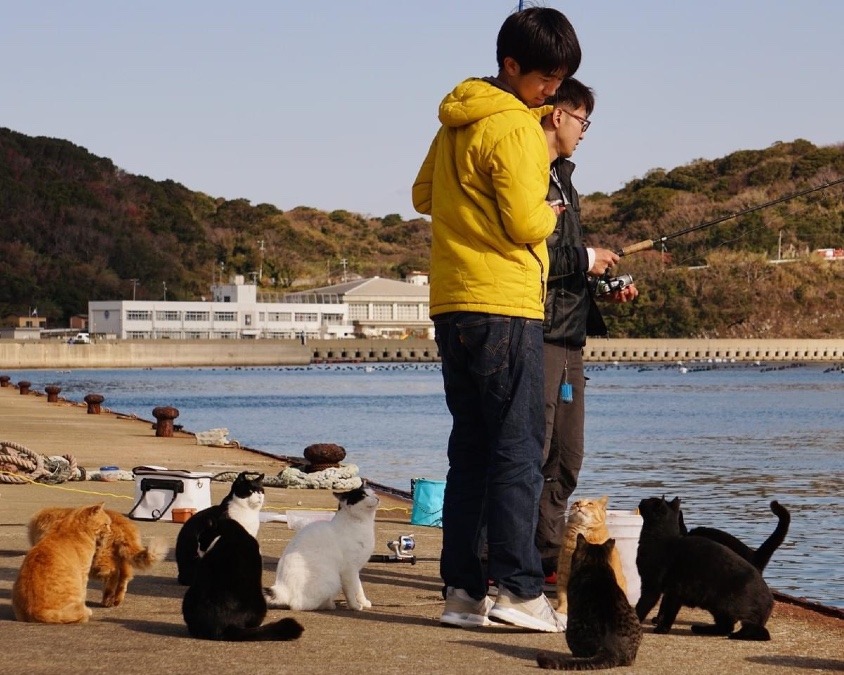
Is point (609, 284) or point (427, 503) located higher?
point (609, 284)

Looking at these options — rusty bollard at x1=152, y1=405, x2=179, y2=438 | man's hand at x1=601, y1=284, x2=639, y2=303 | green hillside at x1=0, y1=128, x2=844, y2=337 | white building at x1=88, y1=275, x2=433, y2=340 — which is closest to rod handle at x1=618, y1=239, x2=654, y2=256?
man's hand at x1=601, y1=284, x2=639, y2=303

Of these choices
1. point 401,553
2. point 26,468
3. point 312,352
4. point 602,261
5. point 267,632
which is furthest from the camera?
point 312,352

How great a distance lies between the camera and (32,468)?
404 inches

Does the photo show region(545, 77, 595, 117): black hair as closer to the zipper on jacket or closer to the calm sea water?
the zipper on jacket

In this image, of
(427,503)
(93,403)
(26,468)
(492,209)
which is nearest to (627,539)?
(492,209)

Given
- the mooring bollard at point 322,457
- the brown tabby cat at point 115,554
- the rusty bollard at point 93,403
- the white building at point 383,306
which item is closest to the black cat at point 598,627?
the brown tabby cat at point 115,554

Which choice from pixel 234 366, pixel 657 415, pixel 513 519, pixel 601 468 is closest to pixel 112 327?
pixel 234 366

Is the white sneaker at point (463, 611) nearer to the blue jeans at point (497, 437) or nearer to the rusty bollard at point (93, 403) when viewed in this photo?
the blue jeans at point (497, 437)

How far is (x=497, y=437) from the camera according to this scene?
4.53 metres

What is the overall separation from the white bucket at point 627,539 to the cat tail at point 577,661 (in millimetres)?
1169

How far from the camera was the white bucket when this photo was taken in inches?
203

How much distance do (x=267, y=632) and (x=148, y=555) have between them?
998 mm

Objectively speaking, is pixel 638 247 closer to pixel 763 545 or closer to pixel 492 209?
pixel 763 545

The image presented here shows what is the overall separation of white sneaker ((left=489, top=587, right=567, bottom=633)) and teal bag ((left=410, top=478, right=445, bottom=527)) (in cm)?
357
